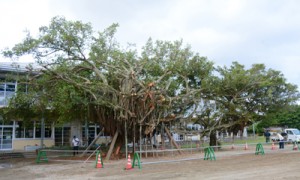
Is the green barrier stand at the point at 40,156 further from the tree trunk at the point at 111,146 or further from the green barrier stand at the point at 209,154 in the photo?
the green barrier stand at the point at 209,154

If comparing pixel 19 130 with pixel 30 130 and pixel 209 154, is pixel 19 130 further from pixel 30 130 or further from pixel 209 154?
pixel 209 154

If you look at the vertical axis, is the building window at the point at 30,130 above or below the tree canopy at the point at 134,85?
below

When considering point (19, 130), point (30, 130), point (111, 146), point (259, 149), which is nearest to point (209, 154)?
point (259, 149)

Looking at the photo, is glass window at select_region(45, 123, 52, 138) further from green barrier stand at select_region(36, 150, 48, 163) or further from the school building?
green barrier stand at select_region(36, 150, 48, 163)

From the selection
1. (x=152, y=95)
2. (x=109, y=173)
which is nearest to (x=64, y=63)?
(x=152, y=95)

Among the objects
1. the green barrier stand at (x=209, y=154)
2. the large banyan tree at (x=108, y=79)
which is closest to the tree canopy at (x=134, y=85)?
the large banyan tree at (x=108, y=79)

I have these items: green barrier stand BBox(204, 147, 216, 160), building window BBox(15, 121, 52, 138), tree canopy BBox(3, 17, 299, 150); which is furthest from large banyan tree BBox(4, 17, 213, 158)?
building window BBox(15, 121, 52, 138)

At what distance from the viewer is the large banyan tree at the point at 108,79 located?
17.3 m

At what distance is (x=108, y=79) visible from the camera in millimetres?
20516

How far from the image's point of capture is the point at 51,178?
12.1 metres

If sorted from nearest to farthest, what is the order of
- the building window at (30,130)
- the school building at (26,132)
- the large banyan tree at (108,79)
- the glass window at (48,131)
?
the large banyan tree at (108,79), the school building at (26,132), the building window at (30,130), the glass window at (48,131)

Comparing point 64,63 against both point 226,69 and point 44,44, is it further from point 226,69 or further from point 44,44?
point 226,69

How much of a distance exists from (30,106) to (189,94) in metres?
10.7

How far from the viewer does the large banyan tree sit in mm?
17266
